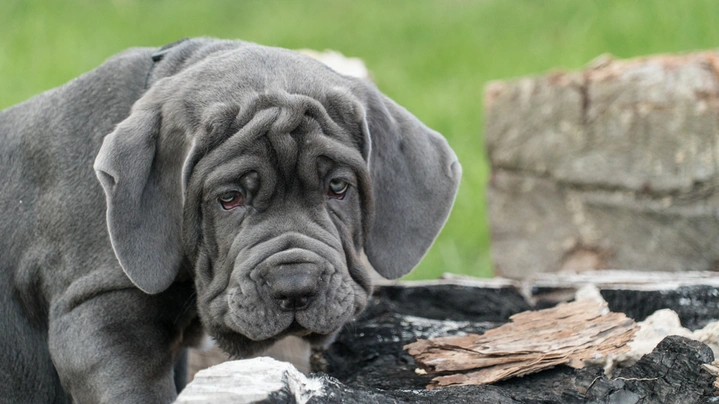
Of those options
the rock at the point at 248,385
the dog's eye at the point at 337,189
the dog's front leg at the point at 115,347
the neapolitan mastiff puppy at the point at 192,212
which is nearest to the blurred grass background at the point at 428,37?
the neapolitan mastiff puppy at the point at 192,212

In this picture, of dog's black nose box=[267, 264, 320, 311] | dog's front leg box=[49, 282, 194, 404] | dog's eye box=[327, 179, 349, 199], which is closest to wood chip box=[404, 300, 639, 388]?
dog's black nose box=[267, 264, 320, 311]

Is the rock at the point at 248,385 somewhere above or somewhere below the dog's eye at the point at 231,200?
below

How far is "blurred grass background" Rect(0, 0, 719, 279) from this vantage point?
10453mm

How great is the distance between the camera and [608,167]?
22.9 feet

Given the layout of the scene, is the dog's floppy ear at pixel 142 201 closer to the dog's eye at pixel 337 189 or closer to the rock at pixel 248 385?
the dog's eye at pixel 337 189

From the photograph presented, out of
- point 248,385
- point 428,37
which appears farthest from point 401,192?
point 428,37

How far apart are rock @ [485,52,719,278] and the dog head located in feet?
9.97

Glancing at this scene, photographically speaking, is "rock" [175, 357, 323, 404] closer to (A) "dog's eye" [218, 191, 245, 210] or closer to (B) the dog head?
(B) the dog head

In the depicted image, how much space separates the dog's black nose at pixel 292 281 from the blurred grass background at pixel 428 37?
18.0 feet

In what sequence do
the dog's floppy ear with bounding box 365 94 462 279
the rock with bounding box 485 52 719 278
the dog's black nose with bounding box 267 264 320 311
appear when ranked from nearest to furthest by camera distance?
the dog's black nose with bounding box 267 264 320 311, the dog's floppy ear with bounding box 365 94 462 279, the rock with bounding box 485 52 719 278

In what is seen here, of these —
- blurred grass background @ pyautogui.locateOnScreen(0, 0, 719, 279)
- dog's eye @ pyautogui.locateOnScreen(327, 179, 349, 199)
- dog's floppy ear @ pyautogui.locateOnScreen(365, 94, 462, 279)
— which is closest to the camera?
dog's eye @ pyautogui.locateOnScreen(327, 179, 349, 199)

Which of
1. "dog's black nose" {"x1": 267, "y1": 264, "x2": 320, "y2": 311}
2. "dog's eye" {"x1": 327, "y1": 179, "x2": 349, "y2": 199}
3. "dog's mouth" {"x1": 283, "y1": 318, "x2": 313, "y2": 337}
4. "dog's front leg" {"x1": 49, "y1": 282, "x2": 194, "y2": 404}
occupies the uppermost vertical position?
"dog's eye" {"x1": 327, "y1": 179, "x2": 349, "y2": 199}

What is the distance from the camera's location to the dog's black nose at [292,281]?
12.1ft

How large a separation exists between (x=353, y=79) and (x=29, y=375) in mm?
2061
